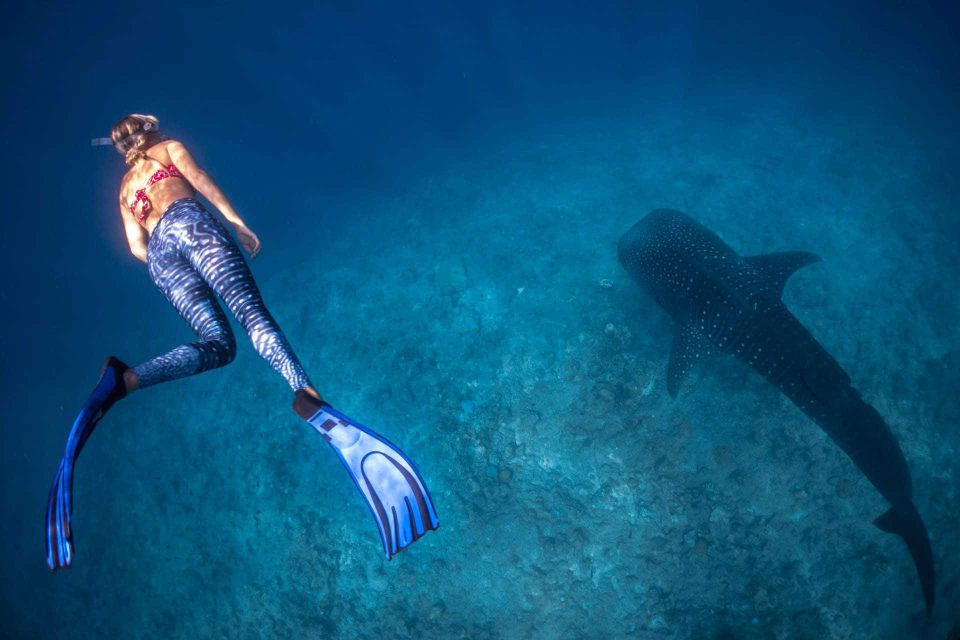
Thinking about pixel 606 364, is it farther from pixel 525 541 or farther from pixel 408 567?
pixel 408 567

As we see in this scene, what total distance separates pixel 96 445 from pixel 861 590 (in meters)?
19.0

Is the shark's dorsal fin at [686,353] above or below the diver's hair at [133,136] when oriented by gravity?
below

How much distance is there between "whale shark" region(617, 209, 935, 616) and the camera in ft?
15.4

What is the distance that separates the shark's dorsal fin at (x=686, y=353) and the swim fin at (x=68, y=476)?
5.94 metres

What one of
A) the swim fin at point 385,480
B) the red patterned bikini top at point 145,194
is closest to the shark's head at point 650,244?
the swim fin at point 385,480

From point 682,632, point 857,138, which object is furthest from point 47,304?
point 857,138

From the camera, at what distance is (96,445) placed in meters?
12.8

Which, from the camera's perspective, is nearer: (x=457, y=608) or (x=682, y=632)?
(x=682, y=632)

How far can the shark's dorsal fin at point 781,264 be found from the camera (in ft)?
18.3

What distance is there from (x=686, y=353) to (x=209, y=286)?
5.91 meters

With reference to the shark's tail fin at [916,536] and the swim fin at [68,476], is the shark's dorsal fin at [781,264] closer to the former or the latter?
the shark's tail fin at [916,536]

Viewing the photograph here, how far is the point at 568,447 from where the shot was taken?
6.23 metres

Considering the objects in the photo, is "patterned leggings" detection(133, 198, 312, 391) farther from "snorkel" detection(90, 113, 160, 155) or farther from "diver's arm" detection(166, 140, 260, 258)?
"snorkel" detection(90, 113, 160, 155)

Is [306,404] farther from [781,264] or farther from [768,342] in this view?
[781,264]
